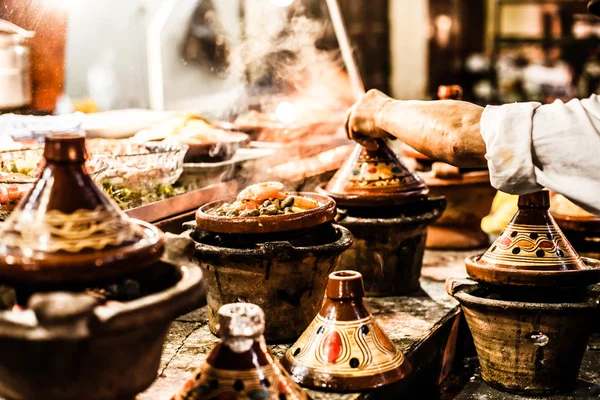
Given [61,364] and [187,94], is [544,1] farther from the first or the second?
[61,364]

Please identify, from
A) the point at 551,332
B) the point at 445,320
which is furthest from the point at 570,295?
the point at 445,320

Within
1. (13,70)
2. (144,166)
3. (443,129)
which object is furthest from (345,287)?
(13,70)

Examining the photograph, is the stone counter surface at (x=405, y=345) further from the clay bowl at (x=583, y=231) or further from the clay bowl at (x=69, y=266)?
the clay bowl at (x=69, y=266)

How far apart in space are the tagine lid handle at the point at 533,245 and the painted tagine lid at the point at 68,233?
57.5 inches

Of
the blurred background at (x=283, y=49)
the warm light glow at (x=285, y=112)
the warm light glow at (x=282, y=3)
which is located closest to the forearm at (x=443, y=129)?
the warm light glow at (x=285, y=112)

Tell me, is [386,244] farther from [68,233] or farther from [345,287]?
[68,233]

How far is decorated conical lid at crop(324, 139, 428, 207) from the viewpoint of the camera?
3.51 m

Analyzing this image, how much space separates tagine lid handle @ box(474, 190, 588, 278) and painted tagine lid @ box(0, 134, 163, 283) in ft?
4.79

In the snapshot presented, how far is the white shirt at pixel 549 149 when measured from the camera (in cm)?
234

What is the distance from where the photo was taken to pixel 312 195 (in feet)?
10.5

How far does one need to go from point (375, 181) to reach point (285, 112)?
1681 mm

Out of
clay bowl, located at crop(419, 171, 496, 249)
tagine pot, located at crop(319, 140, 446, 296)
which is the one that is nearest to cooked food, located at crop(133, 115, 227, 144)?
tagine pot, located at crop(319, 140, 446, 296)

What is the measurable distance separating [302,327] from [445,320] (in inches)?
27.5

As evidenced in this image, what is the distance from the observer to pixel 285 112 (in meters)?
5.10
